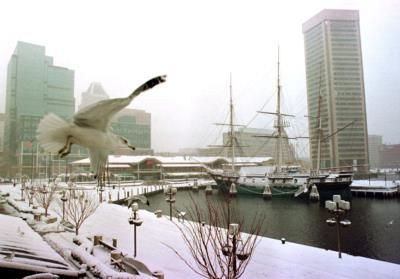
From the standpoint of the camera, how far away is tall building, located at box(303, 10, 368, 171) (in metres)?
21.5

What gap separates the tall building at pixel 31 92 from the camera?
217 centimetres

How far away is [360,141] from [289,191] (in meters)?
9.99

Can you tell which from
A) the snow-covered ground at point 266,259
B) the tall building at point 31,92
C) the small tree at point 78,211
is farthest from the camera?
the small tree at point 78,211

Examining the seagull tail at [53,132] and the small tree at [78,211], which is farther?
the small tree at [78,211]

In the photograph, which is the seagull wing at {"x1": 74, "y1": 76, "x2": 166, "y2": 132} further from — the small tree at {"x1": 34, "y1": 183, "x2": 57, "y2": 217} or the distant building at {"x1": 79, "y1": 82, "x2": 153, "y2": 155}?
the small tree at {"x1": 34, "y1": 183, "x2": 57, "y2": 217}

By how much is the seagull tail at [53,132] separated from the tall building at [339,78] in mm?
20754

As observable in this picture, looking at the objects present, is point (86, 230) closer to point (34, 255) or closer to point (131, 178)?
point (34, 255)

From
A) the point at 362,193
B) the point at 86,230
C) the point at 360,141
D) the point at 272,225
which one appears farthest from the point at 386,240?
the point at 360,141

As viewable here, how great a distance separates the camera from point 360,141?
84.9 ft

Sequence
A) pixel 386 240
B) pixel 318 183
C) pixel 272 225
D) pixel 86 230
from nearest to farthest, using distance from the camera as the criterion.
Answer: pixel 86 230 < pixel 386 240 < pixel 272 225 < pixel 318 183

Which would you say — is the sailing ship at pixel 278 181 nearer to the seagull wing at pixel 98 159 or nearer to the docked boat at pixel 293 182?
the docked boat at pixel 293 182

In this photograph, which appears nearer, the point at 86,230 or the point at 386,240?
the point at 86,230

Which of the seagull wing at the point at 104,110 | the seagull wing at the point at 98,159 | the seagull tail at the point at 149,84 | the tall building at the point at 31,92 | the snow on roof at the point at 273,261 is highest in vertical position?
the tall building at the point at 31,92

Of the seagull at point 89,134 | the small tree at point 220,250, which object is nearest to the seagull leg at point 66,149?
the seagull at point 89,134
